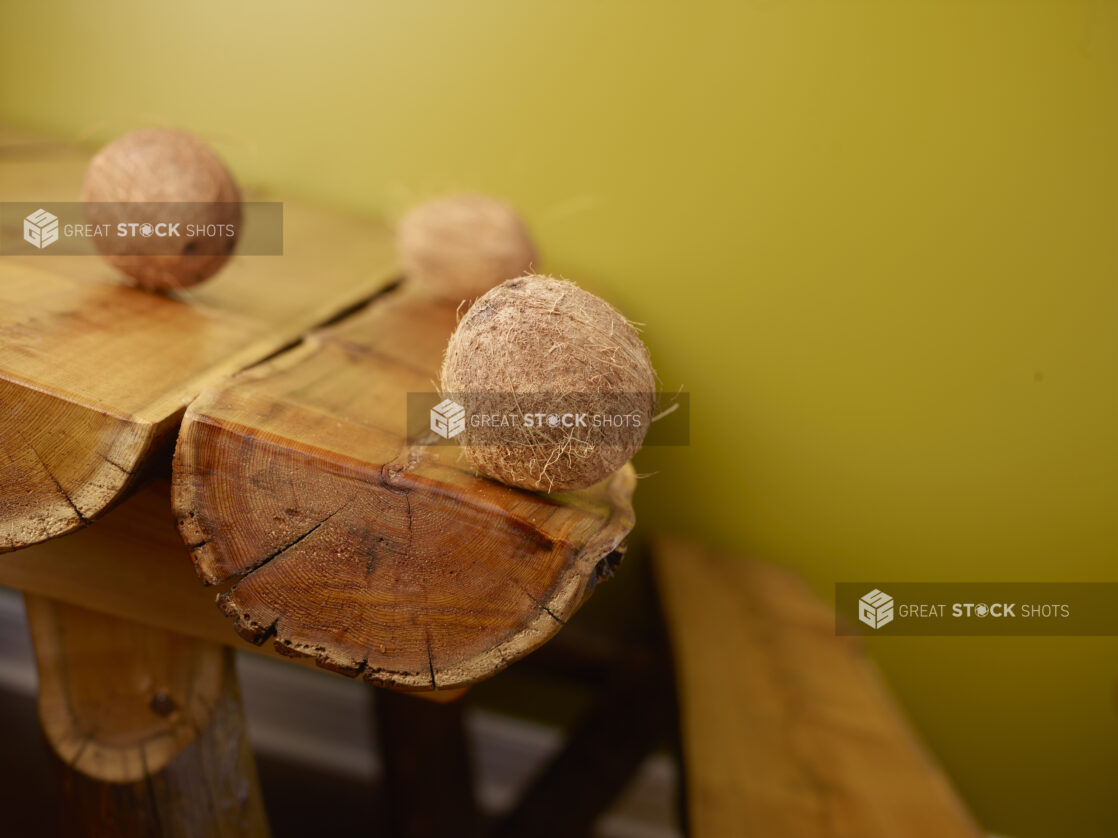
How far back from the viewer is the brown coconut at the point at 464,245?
95cm

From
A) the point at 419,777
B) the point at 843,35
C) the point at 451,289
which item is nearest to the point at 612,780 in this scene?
the point at 419,777

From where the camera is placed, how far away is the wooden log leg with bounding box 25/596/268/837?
717 mm

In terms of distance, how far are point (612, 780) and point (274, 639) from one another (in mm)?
817

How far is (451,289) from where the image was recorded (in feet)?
3.20

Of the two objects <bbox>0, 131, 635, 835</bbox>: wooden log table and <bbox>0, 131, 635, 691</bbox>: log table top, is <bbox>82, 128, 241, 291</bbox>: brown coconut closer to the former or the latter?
<bbox>0, 131, 635, 835</bbox>: wooden log table

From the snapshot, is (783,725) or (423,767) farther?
(423,767)

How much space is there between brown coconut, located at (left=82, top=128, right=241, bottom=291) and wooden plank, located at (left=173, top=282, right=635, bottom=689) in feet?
0.93

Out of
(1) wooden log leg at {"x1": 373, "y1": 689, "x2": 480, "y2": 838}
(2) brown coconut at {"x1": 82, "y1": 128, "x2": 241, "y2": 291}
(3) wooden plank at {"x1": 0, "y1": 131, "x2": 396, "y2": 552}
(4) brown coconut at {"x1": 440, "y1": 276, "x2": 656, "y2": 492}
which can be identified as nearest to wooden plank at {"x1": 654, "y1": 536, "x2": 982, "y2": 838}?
(1) wooden log leg at {"x1": 373, "y1": 689, "x2": 480, "y2": 838}

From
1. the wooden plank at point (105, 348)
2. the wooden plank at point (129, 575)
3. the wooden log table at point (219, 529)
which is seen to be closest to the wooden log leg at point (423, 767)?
the wooden log table at point (219, 529)

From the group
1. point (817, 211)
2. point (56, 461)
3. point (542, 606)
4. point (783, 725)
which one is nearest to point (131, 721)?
point (56, 461)

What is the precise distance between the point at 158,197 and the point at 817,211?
0.87 m

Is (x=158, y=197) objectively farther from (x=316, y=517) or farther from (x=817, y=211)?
(x=817, y=211)

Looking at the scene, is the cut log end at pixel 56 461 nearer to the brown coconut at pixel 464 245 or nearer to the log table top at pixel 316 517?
the log table top at pixel 316 517

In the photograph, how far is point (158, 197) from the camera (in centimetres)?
75
